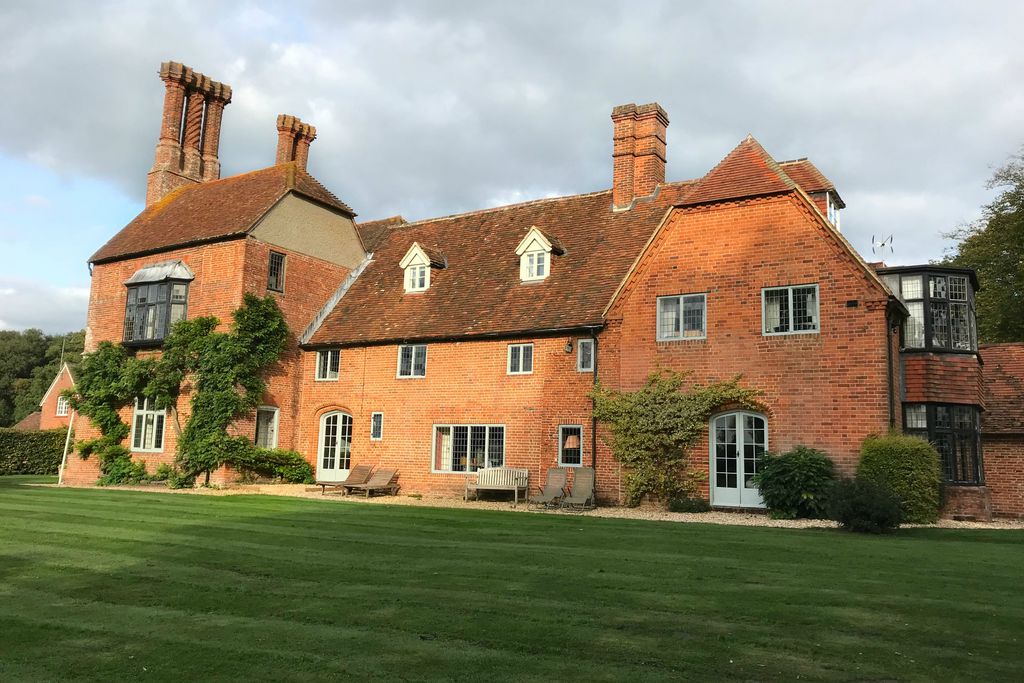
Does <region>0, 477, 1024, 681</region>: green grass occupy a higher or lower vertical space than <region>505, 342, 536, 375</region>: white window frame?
lower

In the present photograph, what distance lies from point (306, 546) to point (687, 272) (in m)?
12.3

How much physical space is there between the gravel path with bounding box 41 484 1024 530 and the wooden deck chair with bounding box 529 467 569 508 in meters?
0.48

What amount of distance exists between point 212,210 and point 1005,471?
85.2ft

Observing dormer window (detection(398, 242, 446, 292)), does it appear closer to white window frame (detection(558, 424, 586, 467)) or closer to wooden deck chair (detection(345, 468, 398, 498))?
wooden deck chair (detection(345, 468, 398, 498))

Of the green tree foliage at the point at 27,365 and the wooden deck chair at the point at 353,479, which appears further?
the green tree foliage at the point at 27,365

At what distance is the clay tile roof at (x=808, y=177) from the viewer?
20812 millimetres

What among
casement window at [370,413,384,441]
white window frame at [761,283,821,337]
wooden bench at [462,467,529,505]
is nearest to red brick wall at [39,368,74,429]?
casement window at [370,413,384,441]

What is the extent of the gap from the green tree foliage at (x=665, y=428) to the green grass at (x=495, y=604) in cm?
542

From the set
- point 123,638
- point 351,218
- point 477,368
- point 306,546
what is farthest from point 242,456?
point 123,638

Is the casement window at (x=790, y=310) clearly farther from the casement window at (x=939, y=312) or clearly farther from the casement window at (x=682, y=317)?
the casement window at (x=939, y=312)

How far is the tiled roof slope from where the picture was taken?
2008 cm

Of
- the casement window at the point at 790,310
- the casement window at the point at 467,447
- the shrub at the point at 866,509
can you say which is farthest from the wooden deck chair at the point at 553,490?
the shrub at the point at 866,509

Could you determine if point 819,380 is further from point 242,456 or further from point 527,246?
point 242,456

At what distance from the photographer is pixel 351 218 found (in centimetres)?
2928
